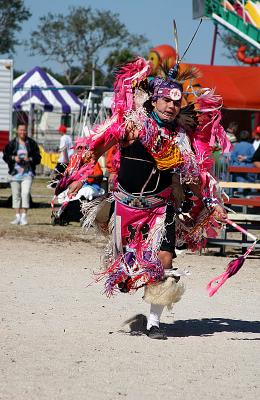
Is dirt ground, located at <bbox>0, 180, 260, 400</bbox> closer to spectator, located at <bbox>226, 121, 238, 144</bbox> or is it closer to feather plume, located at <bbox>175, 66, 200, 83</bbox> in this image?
feather plume, located at <bbox>175, 66, 200, 83</bbox>

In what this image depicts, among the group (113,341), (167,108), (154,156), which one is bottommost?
(113,341)

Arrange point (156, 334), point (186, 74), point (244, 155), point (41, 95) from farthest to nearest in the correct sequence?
point (41, 95), point (244, 155), point (186, 74), point (156, 334)

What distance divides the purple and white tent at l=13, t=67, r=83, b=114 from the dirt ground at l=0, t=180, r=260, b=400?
21435 mm

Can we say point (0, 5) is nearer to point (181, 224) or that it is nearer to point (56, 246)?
point (56, 246)

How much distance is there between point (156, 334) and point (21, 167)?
9842 millimetres

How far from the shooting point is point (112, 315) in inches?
331

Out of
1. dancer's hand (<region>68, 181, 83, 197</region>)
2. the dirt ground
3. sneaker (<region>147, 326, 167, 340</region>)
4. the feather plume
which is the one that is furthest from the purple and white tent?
sneaker (<region>147, 326, 167, 340</region>)

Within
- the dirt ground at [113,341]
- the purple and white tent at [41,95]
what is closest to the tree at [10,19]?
the purple and white tent at [41,95]

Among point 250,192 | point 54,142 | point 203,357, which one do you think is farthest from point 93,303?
point 54,142

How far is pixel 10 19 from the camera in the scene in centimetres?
7169

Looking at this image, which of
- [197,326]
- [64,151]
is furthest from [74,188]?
[64,151]

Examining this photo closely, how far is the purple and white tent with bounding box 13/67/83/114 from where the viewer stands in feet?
108

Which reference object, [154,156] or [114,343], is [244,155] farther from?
[114,343]

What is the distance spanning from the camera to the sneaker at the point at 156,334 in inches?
292
